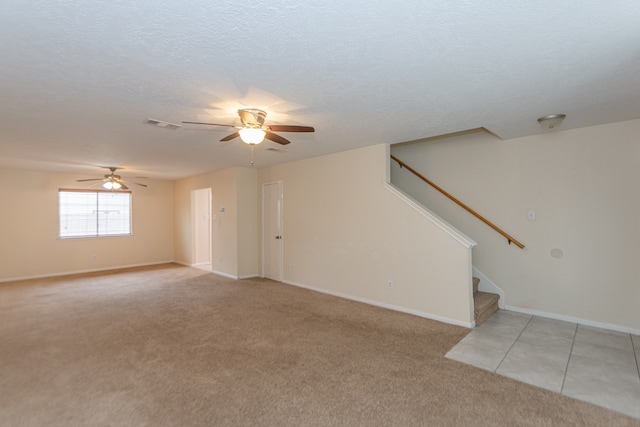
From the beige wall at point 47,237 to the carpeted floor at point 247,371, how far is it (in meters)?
2.39

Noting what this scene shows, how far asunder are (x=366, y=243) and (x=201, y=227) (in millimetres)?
5263

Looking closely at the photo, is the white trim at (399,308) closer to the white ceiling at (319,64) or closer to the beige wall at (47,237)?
the white ceiling at (319,64)

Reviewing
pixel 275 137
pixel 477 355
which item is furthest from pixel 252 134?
pixel 477 355

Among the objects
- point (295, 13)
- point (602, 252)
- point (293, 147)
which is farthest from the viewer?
point (293, 147)

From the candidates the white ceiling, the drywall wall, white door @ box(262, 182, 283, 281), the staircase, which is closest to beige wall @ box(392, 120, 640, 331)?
the staircase

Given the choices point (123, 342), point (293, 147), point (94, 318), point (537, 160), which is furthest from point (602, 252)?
point (94, 318)

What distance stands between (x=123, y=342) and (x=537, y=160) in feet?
18.0

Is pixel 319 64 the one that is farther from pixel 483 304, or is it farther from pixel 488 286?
pixel 488 286

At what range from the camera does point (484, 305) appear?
3912 millimetres

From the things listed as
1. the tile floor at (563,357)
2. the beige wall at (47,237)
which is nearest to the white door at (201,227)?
the beige wall at (47,237)

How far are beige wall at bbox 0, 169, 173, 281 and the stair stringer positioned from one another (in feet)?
26.0

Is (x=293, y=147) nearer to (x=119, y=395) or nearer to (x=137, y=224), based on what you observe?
(x=119, y=395)

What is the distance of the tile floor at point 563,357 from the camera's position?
7.77 ft

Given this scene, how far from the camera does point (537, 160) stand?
4031mm
